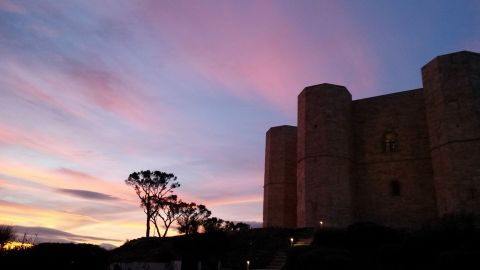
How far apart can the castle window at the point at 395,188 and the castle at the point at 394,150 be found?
0.07 m

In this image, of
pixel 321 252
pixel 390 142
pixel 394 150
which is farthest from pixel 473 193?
pixel 321 252

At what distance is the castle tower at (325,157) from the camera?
92.4ft

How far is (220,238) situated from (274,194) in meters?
22.2

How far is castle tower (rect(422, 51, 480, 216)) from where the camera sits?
2378cm

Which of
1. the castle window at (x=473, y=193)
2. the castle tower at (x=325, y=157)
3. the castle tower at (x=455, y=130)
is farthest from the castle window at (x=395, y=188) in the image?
the castle window at (x=473, y=193)

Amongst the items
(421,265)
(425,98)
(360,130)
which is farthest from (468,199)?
(421,265)

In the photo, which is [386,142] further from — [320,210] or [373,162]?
[320,210]

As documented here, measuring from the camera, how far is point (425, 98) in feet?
90.6

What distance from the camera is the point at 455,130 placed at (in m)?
24.8

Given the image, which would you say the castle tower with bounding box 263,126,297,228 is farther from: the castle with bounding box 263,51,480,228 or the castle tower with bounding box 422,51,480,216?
the castle tower with bounding box 422,51,480,216

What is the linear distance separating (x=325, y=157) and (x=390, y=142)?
16.2ft

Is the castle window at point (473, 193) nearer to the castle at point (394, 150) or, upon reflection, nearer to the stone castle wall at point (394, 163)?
the castle at point (394, 150)

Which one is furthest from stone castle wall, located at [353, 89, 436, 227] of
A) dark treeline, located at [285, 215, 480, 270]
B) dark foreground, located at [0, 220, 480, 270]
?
dark treeline, located at [285, 215, 480, 270]

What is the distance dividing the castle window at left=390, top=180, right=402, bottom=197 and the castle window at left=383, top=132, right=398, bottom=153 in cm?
225
